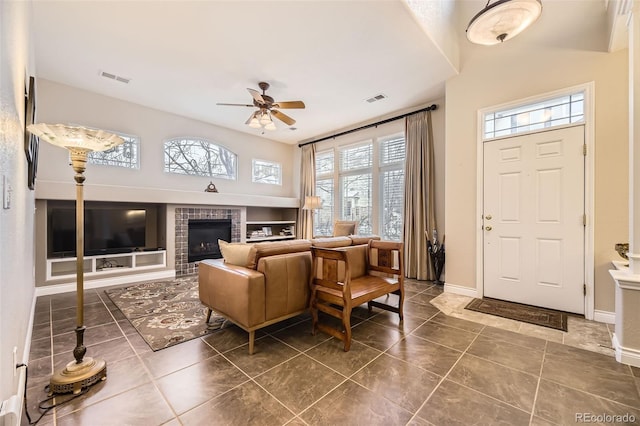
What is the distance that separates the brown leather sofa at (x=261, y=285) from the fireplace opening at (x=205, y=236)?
269 centimetres

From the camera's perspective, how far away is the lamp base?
5.34 feet

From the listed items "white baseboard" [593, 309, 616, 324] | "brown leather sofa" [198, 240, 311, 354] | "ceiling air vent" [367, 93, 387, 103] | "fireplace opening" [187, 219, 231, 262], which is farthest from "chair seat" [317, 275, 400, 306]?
"fireplace opening" [187, 219, 231, 262]

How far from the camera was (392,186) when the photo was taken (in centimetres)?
522

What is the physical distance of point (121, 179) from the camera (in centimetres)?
457

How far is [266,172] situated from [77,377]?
556cm

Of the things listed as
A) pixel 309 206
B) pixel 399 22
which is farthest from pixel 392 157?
pixel 399 22

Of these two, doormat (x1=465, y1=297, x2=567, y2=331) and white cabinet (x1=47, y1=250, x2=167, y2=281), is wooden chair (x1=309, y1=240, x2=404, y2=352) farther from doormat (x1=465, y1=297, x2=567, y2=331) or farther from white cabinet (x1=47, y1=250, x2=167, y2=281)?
white cabinet (x1=47, y1=250, x2=167, y2=281)

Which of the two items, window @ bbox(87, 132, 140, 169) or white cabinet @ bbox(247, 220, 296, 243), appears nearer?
window @ bbox(87, 132, 140, 169)

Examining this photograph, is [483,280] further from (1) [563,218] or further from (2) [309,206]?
(2) [309,206]

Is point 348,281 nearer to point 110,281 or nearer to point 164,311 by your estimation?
point 164,311

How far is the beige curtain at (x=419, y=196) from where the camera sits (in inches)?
177

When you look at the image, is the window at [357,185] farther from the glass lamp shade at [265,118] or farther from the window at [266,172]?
the glass lamp shade at [265,118]

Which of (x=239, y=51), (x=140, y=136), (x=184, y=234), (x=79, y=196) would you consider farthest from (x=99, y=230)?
(x=239, y=51)

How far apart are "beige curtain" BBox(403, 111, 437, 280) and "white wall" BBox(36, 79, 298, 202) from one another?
3661mm
